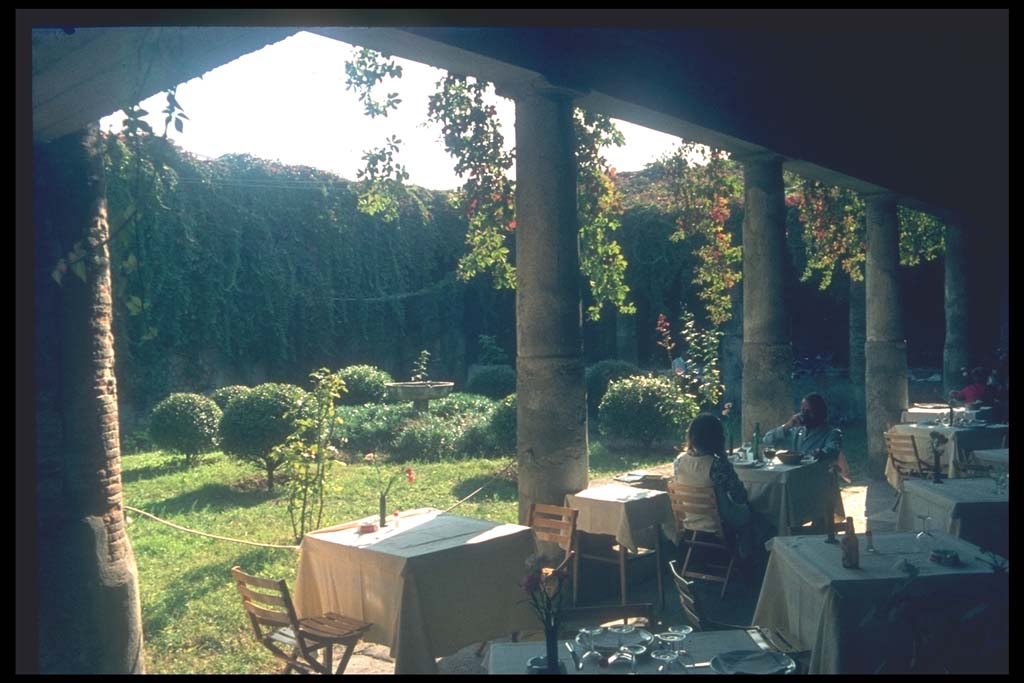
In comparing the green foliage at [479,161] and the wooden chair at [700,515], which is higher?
the green foliage at [479,161]

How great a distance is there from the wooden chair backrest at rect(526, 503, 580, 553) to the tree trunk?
2354 millimetres

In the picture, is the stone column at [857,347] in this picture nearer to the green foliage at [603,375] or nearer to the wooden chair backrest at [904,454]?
the green foliage at [603,375]

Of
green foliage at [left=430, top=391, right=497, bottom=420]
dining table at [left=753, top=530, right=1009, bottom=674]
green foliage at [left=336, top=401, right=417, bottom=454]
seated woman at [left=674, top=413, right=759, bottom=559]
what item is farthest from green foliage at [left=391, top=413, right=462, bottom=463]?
dining table at [left=753, top=530, right=1009, bottom=674]

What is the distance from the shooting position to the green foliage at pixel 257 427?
411 inches

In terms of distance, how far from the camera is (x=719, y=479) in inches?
235

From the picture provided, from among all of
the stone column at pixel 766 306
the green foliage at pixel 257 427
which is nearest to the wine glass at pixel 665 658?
the stone column at pixel 766 306

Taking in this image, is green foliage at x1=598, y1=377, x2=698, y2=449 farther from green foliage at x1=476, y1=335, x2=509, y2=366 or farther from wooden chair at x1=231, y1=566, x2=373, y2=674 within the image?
wooden chair at x1=231, y1=566, x2=373, y2=674

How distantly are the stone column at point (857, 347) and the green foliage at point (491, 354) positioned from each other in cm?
739

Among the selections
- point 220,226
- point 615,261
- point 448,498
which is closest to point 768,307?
point 615,261

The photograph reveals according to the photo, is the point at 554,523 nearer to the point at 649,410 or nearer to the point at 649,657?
the point at 649,657

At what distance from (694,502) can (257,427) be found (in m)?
6.11

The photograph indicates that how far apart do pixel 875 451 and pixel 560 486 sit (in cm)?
679

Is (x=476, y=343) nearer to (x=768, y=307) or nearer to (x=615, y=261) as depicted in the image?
(x=615, y=261)

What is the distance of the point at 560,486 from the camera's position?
5633mm
